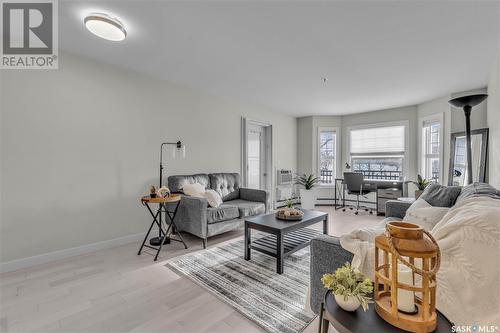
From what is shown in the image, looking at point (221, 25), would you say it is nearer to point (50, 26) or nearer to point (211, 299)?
point (50, 26)

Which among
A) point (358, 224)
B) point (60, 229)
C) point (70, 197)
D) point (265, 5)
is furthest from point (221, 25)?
point (358, 224)

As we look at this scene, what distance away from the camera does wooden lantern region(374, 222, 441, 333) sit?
2.56 ft

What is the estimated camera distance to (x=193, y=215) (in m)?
3.00

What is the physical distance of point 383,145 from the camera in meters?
5.46

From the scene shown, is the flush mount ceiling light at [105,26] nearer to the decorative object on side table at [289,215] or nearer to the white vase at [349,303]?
the decorative object on side table at [289,215]

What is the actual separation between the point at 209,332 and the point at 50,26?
302 cm

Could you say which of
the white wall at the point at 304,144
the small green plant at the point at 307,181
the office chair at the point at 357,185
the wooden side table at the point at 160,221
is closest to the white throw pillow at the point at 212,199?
the wooden side table at the point at 160,221

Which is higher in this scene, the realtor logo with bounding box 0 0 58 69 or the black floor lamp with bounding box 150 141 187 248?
the realtor logo with bounding box 0 0 58 69

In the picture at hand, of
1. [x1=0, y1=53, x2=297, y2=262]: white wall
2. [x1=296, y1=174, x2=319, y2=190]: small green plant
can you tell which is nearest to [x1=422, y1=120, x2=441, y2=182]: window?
[x1=296, y1=174, x2=319, y2=190]: small green plant

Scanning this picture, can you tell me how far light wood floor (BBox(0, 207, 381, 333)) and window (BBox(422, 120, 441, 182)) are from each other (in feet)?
15.2

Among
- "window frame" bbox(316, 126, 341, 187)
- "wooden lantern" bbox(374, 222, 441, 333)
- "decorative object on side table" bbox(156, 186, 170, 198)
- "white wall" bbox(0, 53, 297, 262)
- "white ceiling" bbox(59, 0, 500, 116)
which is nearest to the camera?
"wooden lantern" bbox(374, 222, 441, 333)

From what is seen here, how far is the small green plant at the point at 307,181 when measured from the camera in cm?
559

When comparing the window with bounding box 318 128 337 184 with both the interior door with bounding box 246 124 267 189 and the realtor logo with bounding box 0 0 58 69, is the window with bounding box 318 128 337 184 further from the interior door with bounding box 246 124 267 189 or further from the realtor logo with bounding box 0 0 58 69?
the realtor logo with bounding box 0 0 58 69

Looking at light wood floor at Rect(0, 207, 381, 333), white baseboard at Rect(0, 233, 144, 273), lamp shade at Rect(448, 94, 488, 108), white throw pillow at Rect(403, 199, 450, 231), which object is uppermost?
lamp shade at Rect(448, 94, 488, 108)
